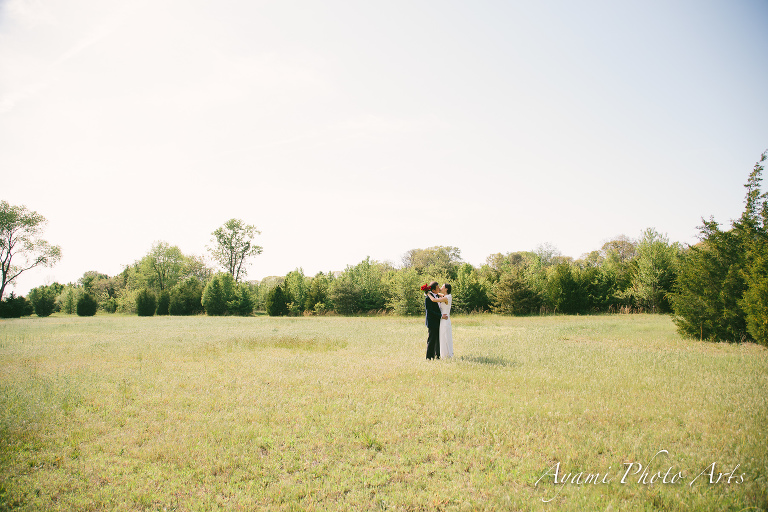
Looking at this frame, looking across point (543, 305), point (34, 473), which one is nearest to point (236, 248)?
point (543, 305)

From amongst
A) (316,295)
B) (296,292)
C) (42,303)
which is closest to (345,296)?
(316,295)

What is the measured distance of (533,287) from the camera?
122 feet

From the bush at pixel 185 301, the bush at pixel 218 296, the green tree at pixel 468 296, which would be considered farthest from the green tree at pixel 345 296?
the bush at pixel 185 301

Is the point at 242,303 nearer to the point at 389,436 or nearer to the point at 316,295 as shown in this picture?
the point at 316,295

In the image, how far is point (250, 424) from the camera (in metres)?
6.41

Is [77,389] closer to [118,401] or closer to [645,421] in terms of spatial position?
[118,401]

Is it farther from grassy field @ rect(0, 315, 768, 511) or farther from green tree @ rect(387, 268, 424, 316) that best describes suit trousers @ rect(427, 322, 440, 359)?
green tree @ rect(387, 268, 424, 316)

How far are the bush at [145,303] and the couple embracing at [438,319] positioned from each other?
2081 inches

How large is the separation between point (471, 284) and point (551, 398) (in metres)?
32.6

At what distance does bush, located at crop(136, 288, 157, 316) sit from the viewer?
5119 centimetres

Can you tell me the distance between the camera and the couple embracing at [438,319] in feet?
38.2

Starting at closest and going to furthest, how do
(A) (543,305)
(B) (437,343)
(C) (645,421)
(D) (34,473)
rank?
(D) (34,473), (C) (645,421), (B) (437,343), (A) (543,305)

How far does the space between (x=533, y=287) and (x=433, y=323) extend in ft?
94.6

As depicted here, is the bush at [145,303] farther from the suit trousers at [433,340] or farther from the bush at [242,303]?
the suit trousers at [433,340]
